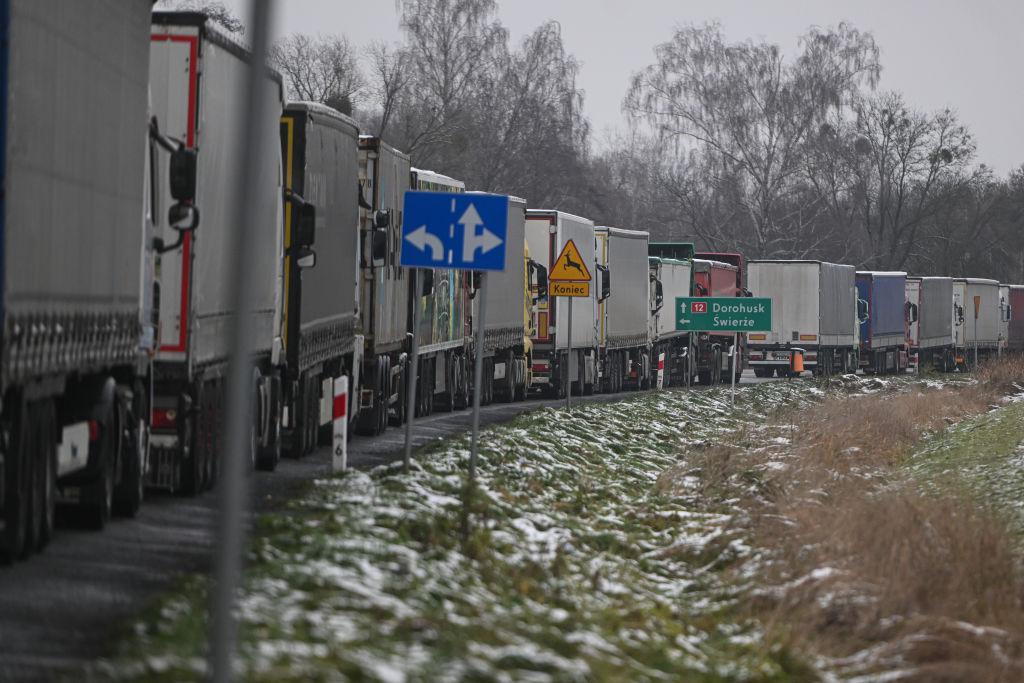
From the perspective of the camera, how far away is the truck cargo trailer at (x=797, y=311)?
56.9 metres

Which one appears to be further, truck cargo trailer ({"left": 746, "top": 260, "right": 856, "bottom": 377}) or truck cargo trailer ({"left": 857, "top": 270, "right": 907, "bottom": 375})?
truck cargo trailer ({"left": 857, "top": 270, "right": 907, "bottom": 375})

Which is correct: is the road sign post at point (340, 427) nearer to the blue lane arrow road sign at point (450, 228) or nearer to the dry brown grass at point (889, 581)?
the blue lane arrow road sign at point (450, 228)

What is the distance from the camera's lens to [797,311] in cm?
5706

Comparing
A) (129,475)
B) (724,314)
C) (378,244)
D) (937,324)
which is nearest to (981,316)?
(937,324)

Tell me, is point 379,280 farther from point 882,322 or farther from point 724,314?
point 882,322

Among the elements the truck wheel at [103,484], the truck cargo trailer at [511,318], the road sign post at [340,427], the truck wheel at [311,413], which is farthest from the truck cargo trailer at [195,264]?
the truck cargo trailer at [511,318]

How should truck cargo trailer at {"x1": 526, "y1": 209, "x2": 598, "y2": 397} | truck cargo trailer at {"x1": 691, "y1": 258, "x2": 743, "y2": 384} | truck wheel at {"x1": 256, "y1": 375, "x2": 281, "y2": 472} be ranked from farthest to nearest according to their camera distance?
truck cargo trailer at {"x1": 691, "y1": 258, "x2": 743, "y2": 384}, truck cargo trailer at {"x1": 526, "y1": 209, "x2": 598, "y2": 397}, truck wheel at {"x1": 256, "y1": 375, "x2": 281, "y2": 472}

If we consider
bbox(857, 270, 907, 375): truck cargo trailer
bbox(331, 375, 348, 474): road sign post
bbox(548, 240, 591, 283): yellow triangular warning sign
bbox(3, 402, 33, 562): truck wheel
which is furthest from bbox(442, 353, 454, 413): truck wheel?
bbox(857, 270, 907, 375): truck cargo trailer

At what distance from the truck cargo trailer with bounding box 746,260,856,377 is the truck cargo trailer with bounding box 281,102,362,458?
3554 cm

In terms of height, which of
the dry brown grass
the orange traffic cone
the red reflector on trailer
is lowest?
the orange traffic cone

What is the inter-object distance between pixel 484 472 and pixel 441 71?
55463 mm

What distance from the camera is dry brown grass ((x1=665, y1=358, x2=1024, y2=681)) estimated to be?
33.2 ft

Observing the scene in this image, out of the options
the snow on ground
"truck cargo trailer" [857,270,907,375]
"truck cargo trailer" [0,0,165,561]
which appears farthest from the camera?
"truck cargo trailer" [857,270,907,375]

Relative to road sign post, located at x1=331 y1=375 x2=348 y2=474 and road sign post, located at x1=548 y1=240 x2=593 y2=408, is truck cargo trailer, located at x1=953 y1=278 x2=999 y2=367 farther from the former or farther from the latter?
road sign post, located at x1=331 y1=375 x2=348 y2=474
